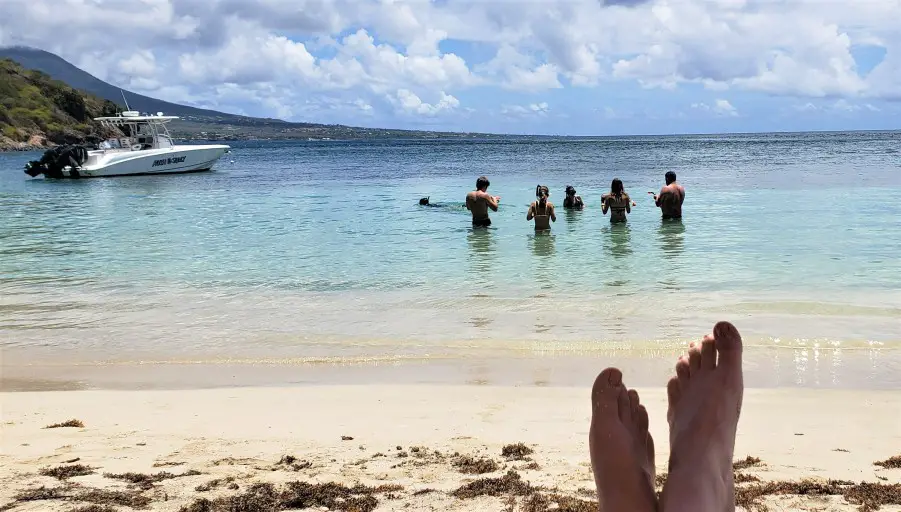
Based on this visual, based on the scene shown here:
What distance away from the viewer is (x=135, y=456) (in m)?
3.75

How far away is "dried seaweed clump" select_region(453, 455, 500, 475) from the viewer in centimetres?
344

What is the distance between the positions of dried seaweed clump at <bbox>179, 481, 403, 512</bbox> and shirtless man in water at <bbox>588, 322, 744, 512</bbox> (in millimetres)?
955

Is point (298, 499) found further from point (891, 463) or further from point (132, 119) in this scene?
point (132, 119)

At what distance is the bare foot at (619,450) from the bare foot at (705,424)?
89 mm

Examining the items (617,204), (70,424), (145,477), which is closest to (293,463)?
(145,477)

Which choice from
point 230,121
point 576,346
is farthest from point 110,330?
point 230,121

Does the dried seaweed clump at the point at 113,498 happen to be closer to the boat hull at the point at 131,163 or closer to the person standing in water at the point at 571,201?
the person standing in water at the point at 571,201

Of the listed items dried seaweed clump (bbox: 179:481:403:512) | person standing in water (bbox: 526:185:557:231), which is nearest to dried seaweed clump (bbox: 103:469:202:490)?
dried seaweed clump (bbox: 179:481:403:512)

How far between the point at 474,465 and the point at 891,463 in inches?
72.6

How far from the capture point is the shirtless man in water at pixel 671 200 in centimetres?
1379

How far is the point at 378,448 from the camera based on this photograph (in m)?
3.82

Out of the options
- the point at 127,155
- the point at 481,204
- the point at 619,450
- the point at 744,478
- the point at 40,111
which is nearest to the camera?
the point at 619,450

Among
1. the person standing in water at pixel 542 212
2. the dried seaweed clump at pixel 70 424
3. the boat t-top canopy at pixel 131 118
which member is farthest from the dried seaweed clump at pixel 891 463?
the boat t-top canopy at pixel 131 118

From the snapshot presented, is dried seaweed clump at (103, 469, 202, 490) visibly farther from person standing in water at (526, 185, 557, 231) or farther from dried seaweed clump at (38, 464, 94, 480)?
person standing in water at (526, 185, 557, 231)
